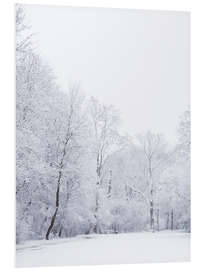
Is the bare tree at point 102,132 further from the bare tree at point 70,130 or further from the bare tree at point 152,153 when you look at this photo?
the bare tree at point 152,153

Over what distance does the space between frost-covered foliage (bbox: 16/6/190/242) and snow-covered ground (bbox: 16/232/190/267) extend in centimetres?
10

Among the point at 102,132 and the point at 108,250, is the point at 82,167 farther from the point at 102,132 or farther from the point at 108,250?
the point at 108,250

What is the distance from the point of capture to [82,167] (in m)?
5.96

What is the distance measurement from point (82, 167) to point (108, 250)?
0.99m

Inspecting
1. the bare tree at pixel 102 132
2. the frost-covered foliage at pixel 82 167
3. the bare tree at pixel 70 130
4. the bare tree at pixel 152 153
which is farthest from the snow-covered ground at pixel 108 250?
the bare tree at pixel 102 132

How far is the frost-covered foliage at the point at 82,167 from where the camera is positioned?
5742mm

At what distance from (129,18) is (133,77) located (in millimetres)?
694

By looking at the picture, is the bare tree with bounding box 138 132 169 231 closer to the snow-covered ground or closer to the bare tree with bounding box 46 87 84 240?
the snow-covered ground

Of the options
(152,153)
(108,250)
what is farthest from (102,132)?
(108,250)

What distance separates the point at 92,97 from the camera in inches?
239

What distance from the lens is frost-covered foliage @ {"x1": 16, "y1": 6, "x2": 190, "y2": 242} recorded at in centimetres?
574
